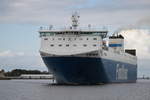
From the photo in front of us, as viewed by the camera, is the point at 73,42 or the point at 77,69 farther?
the point at 73,42

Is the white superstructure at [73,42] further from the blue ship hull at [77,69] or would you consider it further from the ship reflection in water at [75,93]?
the ship reflection in water at [75,93]

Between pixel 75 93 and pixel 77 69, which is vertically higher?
pixel 77 69

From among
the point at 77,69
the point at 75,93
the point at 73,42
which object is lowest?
the point at 75,93

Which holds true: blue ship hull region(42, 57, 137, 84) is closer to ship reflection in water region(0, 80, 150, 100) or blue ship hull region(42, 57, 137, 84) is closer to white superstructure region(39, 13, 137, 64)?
white superstructure region(39, 13, 137, 64)

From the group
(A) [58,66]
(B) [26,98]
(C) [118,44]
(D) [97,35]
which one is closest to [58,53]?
(A) [58,66]

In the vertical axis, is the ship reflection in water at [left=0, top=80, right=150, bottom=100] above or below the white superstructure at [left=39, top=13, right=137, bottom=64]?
below

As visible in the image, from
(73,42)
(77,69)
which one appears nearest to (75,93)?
(77,69)

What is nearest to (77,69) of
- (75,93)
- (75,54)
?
(75,54)

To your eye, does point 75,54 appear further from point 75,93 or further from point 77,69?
point 75,93

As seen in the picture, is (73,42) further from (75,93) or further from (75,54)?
(75,93)

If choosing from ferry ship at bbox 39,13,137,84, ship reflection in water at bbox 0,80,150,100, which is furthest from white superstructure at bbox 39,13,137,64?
ship reflection in water at bbox 0,80,150,100

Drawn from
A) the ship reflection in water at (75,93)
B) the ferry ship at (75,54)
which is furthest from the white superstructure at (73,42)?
the ship reflection in water at (75,93)

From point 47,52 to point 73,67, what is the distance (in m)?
4.48

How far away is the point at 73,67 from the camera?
60281 millimetres
